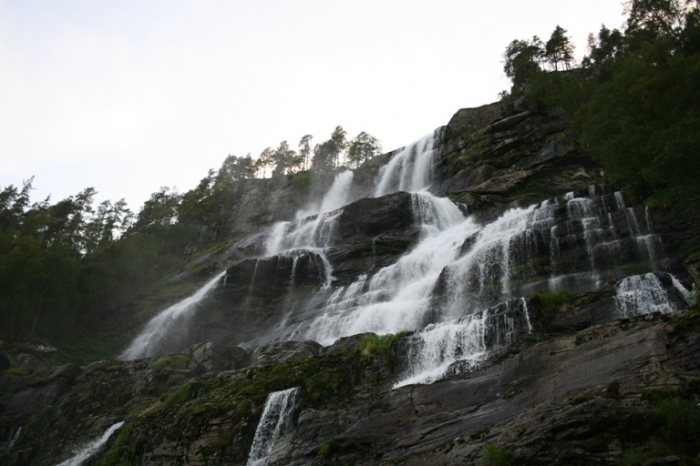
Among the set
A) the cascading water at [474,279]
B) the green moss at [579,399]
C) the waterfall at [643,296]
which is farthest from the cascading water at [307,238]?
the green moss at [579,399]

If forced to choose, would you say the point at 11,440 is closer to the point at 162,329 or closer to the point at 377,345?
the point at 162,329

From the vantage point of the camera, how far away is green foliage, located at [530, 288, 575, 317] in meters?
17.8

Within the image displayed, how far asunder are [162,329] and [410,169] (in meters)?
31.4

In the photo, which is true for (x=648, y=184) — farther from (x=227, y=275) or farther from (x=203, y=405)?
(x=227, y=275)

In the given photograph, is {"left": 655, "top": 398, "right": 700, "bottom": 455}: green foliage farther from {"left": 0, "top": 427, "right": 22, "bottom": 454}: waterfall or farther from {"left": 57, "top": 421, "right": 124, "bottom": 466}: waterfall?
{"left": 0, "top": 427, "right": 22, "bottom": 454}: waterfall

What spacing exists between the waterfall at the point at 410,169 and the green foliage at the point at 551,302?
1419 inches

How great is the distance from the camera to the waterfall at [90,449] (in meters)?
21.5

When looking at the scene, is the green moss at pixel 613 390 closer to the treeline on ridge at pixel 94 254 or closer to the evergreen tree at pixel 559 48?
the treeline on ridge at pixel 94 254

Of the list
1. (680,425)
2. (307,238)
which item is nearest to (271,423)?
(680,425)

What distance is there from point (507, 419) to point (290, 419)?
8.23m

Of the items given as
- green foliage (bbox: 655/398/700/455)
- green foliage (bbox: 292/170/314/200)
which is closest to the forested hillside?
green foliage (bbox: 655/398/700/455)

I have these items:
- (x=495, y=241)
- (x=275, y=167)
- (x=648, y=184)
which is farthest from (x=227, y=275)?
(x=275, y=167)

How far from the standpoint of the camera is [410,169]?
2299 inches

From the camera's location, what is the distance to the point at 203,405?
19031mm
